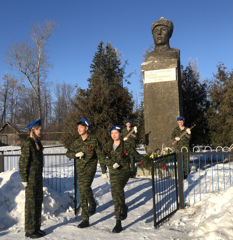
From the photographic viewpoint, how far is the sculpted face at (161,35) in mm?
9531

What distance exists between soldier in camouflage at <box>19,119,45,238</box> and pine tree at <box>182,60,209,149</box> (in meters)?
9.11

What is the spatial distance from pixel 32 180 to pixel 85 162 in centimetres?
89

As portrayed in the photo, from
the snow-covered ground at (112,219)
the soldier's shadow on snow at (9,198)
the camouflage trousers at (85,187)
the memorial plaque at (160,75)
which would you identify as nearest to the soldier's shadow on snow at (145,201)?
the snow-covered ground at (112,219)

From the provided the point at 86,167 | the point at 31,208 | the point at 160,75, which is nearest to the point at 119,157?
the point at 86,167

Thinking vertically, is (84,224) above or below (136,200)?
above

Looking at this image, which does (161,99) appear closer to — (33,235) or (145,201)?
(145,201)

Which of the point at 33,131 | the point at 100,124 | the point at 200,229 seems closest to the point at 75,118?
the point at 100,124

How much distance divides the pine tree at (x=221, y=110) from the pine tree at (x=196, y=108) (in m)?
0.54

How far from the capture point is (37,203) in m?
3.95

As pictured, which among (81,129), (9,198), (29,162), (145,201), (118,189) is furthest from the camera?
(145,201)

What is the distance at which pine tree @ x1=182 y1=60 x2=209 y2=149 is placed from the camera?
11.8 m

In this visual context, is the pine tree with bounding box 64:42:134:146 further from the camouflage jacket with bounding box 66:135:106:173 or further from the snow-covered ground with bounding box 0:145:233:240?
the camouflage jacket with bounding box 66:135:106:173

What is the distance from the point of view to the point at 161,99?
29.8 ft

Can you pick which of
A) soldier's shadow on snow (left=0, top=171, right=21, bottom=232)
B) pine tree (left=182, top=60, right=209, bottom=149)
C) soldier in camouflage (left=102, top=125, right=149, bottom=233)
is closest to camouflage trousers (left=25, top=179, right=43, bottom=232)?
soldier's shadow on snow (left=0, top=171, right=21, bottom=232)
